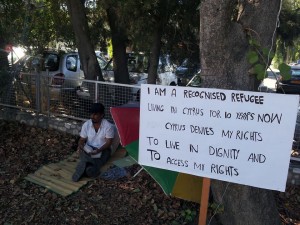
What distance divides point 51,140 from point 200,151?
162 inches

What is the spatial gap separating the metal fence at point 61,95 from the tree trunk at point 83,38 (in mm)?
644

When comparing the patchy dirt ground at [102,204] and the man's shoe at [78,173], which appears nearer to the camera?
the patchy dirt ground at [102,204]

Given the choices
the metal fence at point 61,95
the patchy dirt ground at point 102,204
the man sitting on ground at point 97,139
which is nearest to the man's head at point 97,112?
the man sitting on ground at point 97,139

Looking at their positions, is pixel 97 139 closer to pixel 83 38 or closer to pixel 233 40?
pixel 233 40

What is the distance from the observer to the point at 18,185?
5.28m

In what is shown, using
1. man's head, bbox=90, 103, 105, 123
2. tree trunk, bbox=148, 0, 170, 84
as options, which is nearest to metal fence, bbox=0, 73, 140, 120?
man's head, bbox=90, 103, 105, 123

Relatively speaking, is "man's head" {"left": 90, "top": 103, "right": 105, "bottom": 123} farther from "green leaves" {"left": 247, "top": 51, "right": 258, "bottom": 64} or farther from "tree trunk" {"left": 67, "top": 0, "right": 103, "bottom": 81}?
"green leaves" {"left": 247, "top": 51, "right": 258, "bottom": 64}

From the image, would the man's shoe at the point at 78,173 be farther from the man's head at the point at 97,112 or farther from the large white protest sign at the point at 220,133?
the large white protest sign at the point at 220,133

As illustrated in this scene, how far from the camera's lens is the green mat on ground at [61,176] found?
506 centimetres

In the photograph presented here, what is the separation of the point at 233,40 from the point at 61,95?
457 cm

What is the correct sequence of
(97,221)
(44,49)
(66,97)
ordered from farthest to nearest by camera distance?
1. (44,49)
2. (66,97)
3. (97,221)

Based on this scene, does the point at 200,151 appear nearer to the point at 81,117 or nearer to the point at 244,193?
the point at 244,193

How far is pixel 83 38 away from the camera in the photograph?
7.75 metres

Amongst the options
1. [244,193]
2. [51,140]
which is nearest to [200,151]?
[244,193]
